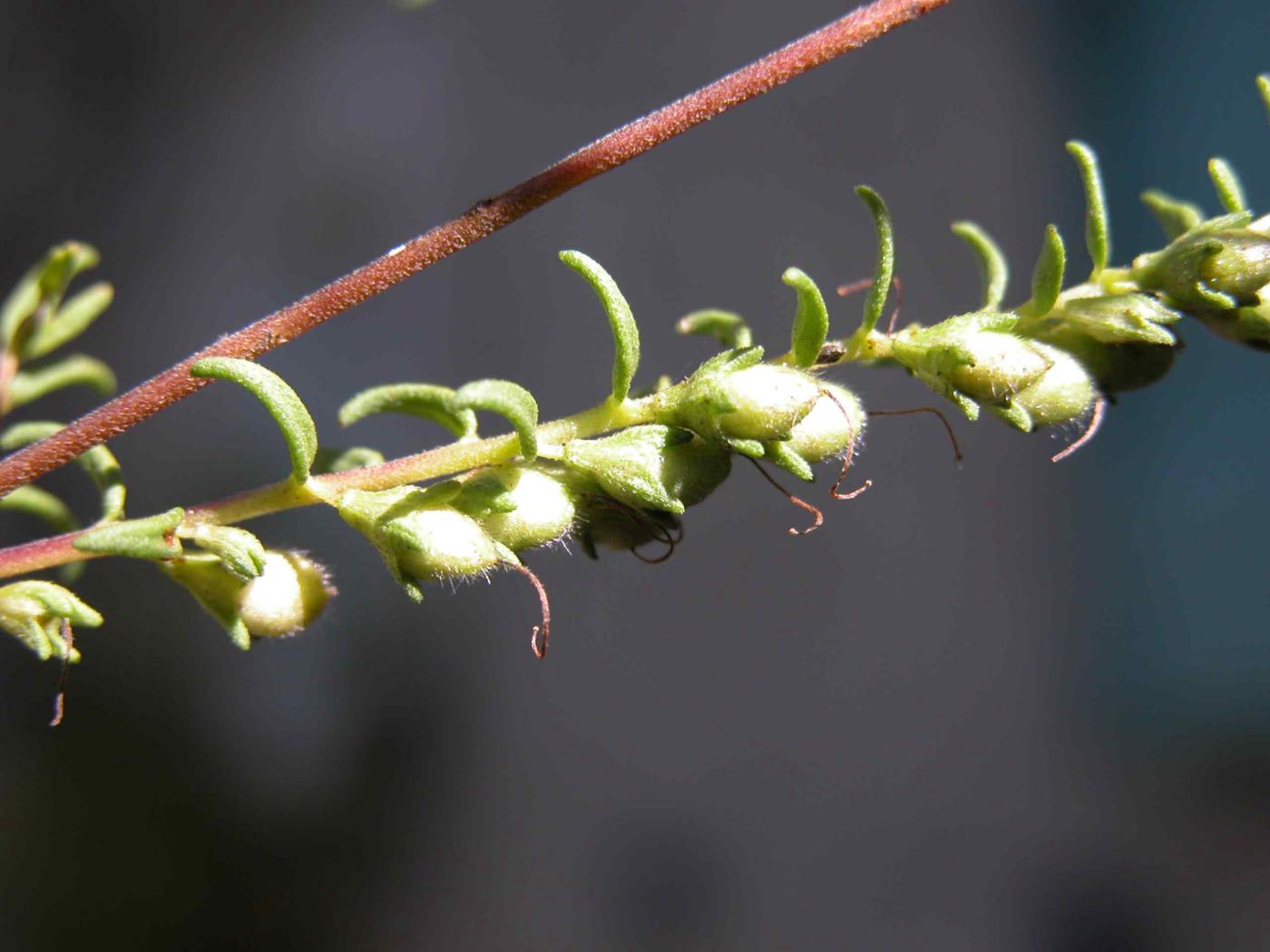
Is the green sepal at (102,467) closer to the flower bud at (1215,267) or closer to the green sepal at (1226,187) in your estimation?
the flower bud at (1215,267)

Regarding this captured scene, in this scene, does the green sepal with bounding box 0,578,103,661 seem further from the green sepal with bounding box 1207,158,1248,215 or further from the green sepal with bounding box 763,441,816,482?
the green sepal with bounding box 1207,158,1248,215

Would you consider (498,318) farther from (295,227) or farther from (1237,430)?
(1237,430)

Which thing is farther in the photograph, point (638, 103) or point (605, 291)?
point (638, 103)

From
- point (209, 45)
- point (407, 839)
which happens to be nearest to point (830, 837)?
point (407, 839)

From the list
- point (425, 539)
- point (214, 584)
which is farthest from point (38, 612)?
point (425, 539)

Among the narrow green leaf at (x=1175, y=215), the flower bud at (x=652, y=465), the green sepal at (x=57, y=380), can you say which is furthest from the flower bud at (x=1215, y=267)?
the green sepal at (x=57, y=380)

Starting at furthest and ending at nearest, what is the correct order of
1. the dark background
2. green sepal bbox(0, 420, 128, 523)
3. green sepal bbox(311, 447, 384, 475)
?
the dark background < green sepal bbox(311, 447, 384, 475) < green sepal bbox(0, 420, 128, 523)

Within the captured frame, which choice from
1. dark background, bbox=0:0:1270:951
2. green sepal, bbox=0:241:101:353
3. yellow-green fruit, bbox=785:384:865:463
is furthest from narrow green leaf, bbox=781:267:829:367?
dark background, bbox=0:0:1270:951
